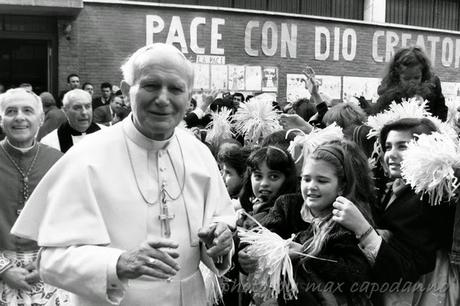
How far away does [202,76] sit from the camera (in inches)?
582

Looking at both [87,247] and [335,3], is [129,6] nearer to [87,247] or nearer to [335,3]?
[335,3]

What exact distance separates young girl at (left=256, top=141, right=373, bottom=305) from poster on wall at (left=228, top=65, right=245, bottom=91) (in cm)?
1202

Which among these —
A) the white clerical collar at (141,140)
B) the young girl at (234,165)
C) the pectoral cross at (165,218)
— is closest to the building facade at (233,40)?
the young girl at (234,165)

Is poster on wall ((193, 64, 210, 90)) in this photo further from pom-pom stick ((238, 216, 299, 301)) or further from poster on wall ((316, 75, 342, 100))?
pom-pom stick ((238, 216, 299, 301))

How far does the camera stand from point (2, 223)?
11.8 feet

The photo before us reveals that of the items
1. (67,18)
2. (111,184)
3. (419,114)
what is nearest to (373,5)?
(67,18)

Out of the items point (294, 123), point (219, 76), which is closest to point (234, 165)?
point (294, 123)

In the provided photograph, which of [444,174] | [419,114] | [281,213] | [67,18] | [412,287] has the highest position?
[67,18]

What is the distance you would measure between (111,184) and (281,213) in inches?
56.2

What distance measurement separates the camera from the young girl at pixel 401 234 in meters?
2.84

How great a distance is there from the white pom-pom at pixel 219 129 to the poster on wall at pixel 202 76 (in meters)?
8.31

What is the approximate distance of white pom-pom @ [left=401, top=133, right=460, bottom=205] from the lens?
9.48ft

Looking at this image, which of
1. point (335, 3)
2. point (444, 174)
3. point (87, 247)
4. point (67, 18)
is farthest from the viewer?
point (335, 3)

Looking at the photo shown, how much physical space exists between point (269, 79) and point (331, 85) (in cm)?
205
